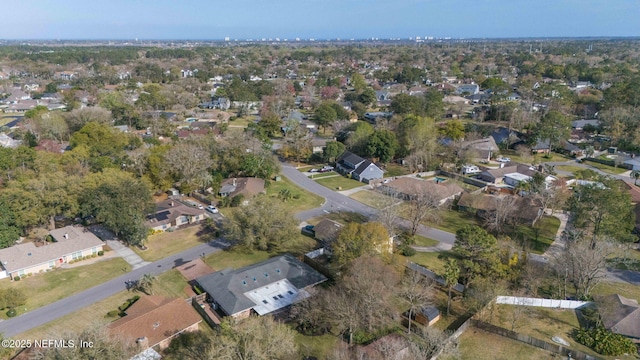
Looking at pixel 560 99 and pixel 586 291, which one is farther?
pixel 560 99

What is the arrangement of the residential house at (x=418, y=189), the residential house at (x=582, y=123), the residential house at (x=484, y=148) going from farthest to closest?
the residential house at (x=582, y=123)
the residential house at (x=484, y=148)
the residential house at (x=418, y=189)

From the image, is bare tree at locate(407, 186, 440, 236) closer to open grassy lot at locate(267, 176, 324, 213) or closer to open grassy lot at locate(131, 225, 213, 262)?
open grassy lot at locate(267, 176, 324, 213)

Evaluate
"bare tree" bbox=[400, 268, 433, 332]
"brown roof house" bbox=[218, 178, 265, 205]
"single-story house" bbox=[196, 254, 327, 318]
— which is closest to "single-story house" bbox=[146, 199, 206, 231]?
"brown roof house" bbox=[218, 178, 265, 205]

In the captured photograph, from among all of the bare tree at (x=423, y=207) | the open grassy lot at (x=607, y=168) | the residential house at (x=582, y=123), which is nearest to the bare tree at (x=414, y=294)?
the bare tree at (x=423, y=207)

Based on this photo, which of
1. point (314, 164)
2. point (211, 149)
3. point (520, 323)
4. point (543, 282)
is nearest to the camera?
point (520, 323)

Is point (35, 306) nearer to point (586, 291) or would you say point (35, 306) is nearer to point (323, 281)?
point (323, 281)

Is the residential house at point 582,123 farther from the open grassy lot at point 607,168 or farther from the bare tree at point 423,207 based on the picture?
the bare tree at point 423,207

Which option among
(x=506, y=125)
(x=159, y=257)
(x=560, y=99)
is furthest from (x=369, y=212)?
(x=560, y=99)
